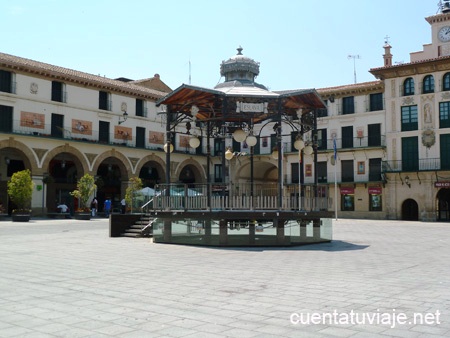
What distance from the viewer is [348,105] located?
49.7 metres

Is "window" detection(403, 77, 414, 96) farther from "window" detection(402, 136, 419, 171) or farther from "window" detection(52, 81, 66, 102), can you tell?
"window" detection(52, 81, 66, 102)

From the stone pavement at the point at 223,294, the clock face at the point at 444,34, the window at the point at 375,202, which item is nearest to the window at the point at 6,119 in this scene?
the stone pavement at the point at 223,294

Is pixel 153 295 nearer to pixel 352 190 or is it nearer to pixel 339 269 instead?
pixel 339 269

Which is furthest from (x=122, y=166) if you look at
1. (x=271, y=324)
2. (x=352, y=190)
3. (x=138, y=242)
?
(x=271, y=324)

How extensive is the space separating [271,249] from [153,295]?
7950mm

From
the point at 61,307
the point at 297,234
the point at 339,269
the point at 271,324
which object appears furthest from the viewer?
the point at 297,234

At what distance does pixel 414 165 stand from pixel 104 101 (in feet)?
96.8

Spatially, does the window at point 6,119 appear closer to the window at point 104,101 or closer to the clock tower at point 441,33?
the window at point 104,101

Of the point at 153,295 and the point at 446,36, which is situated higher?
the point at 446,36

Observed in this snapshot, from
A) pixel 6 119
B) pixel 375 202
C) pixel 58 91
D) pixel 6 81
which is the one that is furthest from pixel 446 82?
pixel 6 119

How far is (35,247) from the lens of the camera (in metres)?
16.1

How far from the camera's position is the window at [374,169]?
4684cm

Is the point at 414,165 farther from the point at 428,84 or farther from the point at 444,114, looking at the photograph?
the point at 428,84

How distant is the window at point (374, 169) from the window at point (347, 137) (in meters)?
2.97
